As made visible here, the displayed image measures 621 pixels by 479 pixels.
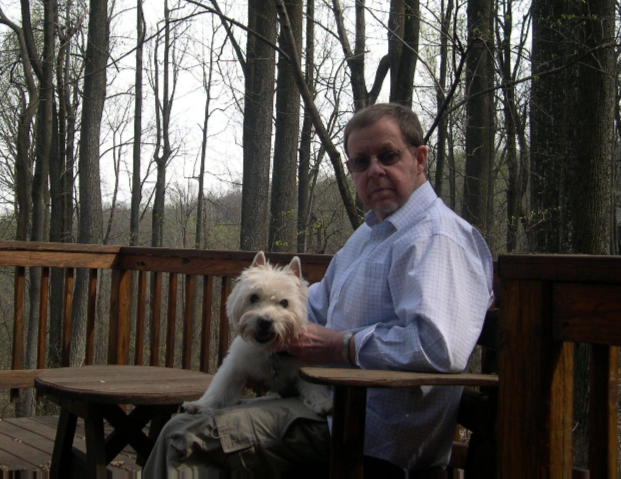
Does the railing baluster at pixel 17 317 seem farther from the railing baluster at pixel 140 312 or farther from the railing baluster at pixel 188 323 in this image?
the railing baluster at pixel 188 323

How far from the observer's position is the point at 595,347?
167 centimetres

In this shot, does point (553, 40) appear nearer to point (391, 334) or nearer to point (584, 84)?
point (584, 84)

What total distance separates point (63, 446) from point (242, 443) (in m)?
1.55

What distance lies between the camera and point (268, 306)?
2.54m

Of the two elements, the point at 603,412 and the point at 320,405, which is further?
the point at 320,405

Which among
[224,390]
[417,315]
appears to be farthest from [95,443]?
[417,315]

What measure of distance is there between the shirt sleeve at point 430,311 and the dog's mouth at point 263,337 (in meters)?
0.46

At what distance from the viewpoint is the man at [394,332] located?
196 centimetres

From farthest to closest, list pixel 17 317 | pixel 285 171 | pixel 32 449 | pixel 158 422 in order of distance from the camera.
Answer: pixel 285 171
pixel 17 317
pixel 32 449
pixel 158 422

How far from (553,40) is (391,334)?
172 inches

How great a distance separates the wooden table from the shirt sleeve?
0.96m

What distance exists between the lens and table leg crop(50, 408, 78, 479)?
3086 millimetres

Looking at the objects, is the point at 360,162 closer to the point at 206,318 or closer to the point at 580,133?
the point at 206,318

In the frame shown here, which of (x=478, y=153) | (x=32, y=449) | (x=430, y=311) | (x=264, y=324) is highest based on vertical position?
(x=478, y=153)
